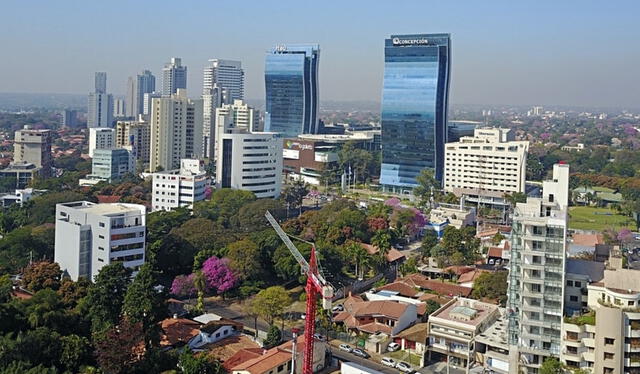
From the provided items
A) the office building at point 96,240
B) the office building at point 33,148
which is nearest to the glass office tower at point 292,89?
the office building at point 33,148

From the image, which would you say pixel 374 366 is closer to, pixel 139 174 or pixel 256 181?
pixel 256 181

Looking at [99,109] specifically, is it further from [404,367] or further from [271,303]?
[404,367]

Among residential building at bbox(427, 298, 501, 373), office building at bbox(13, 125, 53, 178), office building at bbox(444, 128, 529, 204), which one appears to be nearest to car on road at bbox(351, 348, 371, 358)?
residential building at bbox(427, 298, 501, 373)

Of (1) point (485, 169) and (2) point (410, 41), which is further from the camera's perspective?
(2) point (410, 41)

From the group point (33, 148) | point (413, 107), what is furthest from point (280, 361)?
point (33, 148)

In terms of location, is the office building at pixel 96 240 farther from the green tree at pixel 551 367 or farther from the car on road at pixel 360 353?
the green tree at pixel 551 367

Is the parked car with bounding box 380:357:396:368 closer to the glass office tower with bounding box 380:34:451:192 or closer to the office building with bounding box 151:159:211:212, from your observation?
the office building with bounding box 151:159:211:212
